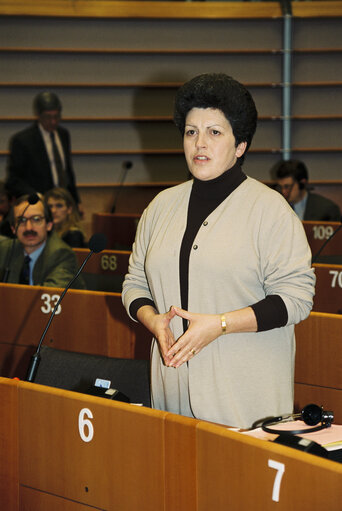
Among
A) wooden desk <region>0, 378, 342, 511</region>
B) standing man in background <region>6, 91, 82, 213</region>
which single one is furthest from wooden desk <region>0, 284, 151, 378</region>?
standing man in background <region>6, 91, 82, 213</region>

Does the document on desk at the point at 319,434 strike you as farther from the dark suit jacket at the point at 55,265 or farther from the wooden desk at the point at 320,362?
the dark suit jacket at the point at 55,265

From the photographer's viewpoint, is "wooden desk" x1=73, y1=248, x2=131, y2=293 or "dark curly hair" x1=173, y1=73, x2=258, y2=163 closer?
"dark curly hair" x1=173, y1=73, x2=258, y2=163

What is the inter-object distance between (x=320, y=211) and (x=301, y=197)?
0.18m

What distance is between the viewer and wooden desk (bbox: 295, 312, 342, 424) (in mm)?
2586

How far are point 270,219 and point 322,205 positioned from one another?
405 centimetres

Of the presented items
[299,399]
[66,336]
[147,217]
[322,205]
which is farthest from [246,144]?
[322,205]

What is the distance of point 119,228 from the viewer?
221 inches

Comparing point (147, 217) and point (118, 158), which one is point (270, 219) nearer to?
point (147, 217)

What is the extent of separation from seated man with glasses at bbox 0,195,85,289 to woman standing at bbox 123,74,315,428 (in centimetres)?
175

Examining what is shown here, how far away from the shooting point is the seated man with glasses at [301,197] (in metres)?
5.48

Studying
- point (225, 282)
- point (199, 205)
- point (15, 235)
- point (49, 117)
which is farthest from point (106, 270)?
point (225, 282)

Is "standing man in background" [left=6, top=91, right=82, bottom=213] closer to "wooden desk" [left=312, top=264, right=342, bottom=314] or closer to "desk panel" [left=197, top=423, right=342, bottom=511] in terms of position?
"wooden desk" [left=312, top=264, right=342, bottom=314]

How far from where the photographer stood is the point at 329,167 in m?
7.57

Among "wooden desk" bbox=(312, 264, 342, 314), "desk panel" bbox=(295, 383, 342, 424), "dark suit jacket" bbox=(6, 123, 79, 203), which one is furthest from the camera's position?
"dark suit jacket" bbox=(6, 123, 79, 203)
